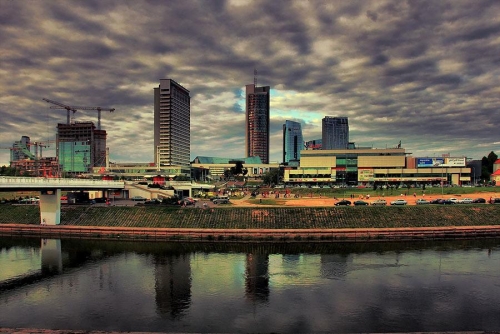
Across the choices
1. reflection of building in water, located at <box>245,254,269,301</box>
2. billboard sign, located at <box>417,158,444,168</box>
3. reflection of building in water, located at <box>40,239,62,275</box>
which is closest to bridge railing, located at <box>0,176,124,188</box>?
reflection of building in water, located at <box>40,239,62,275</box>

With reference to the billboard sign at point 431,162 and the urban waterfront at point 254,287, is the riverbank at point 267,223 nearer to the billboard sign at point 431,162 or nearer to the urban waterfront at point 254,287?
the urban waterfront at point 254,287

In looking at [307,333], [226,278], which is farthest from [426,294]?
[226,278]

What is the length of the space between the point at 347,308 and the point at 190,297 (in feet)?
49.9

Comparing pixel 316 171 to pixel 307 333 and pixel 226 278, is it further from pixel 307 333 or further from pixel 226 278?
pixel 307 333

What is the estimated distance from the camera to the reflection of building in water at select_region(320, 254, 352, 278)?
47.6 meters

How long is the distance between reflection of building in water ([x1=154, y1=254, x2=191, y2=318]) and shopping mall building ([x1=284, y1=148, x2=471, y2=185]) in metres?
124

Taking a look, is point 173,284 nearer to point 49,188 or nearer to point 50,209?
point 49,188

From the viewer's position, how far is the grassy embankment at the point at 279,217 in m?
74.2

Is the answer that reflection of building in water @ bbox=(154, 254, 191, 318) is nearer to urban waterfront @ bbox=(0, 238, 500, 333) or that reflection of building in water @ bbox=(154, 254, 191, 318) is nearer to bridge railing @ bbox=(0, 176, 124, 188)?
urban waterfront @ bbox=(0, 238, 500, 333)

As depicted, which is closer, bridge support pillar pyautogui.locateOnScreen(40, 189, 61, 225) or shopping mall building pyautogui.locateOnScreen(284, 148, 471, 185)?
bridge support pillar pyautogui.locateOnScreen(40, 189, 61, 225)

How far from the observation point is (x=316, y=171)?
578 ft

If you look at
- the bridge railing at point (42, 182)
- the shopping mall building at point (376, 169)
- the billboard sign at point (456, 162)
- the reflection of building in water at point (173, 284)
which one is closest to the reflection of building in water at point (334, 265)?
the reflection of building in water at point (173, 284)

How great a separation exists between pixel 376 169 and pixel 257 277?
453 ft

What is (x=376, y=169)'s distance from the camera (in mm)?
173375
